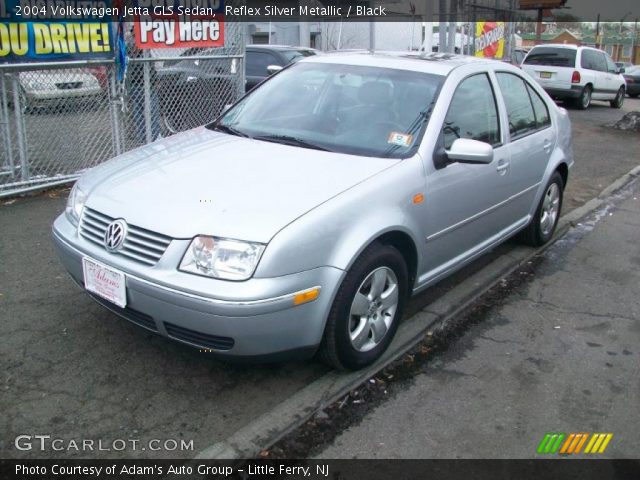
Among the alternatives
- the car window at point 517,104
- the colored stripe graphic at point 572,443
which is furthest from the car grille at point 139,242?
the car window at point 517,104

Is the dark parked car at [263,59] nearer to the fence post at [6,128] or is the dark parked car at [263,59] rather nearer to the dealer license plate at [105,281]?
the fence post at [6,128]

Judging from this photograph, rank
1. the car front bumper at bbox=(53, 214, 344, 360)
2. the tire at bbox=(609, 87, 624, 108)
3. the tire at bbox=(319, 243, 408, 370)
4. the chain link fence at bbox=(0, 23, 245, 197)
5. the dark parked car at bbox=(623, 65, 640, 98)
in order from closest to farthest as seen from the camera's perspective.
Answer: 1. the car front bumper at bbox=(53, 214, 344, 360)
2. the tire at bbox=(319, 243, 408, 370)
3. the chain link fence at bbox=(0, 23, 245, 197)
4. the tire at bbox=(609, 87, 624, 108)
5. the dark parked car at bbox=(623, 65, 640, 98)

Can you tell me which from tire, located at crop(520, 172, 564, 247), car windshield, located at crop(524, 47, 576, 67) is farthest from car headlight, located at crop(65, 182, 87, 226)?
car windshield, located at crop(524, 47, 576, 67)

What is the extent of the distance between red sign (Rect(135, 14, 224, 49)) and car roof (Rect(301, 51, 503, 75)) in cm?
316

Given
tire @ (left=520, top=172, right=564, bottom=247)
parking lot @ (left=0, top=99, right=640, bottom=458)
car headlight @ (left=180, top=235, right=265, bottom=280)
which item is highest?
car headlight @ (left=180, top=235, right=265, bottom=280)

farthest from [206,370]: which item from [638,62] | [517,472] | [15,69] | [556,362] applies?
[638,62]

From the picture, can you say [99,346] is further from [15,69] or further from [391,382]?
[15,69]

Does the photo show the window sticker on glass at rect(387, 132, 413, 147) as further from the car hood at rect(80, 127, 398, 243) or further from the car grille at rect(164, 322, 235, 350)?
the car grille at rect(164, 322, 235, 350)

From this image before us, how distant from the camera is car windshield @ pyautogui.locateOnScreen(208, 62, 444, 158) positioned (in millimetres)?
3824

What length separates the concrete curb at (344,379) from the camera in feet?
9.43

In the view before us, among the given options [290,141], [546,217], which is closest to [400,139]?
[290,141]

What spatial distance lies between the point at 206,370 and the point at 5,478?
3.67ft

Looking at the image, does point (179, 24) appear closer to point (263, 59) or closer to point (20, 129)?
point (20, 129)

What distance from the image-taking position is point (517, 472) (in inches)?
111
